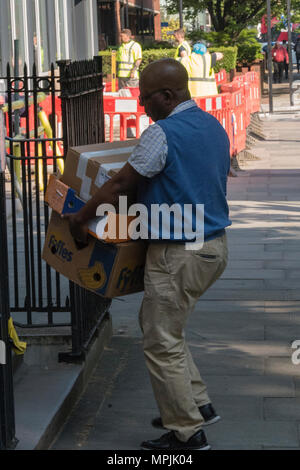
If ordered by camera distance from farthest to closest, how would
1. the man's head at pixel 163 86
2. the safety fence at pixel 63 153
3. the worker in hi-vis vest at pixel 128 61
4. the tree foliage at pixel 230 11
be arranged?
the tree foliage at pixel 230 11 < the worker in hi-vis vest at pixel 128 61 < the safety fence at pixel 63 153 < the man's head at pixel 163 86

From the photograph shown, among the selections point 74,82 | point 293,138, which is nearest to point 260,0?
point 293,138

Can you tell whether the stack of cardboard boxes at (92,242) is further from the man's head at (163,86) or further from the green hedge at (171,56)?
the green hedge at (171,56)

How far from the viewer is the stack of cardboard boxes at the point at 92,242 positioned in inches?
176

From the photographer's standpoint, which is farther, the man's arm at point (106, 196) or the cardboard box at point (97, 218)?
the cardboard box at point (97, 218)

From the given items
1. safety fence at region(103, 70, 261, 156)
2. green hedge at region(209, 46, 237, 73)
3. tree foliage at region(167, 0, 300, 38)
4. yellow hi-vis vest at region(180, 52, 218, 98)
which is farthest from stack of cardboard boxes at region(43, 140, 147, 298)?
tree foliage at region(167, 0, 300, 38)

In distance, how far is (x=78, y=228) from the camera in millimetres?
4492

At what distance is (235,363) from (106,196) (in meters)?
1.95

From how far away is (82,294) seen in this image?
5.70 meters

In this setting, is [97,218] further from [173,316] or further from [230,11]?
[230,11]

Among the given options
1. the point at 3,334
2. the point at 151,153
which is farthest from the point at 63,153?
the point at 3,334

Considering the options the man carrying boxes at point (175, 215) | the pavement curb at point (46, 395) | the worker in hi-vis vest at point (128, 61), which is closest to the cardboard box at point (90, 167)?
the man carrying boxes at point (175, 215)

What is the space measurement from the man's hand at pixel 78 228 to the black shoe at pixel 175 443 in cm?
98

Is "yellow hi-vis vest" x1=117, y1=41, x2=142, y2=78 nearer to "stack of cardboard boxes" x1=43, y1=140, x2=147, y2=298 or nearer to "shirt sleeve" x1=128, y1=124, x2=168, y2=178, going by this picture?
"stack of cardboard boxes" x1=43, y1=140, x2=147, y2=298

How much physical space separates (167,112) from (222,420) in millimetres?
1631
